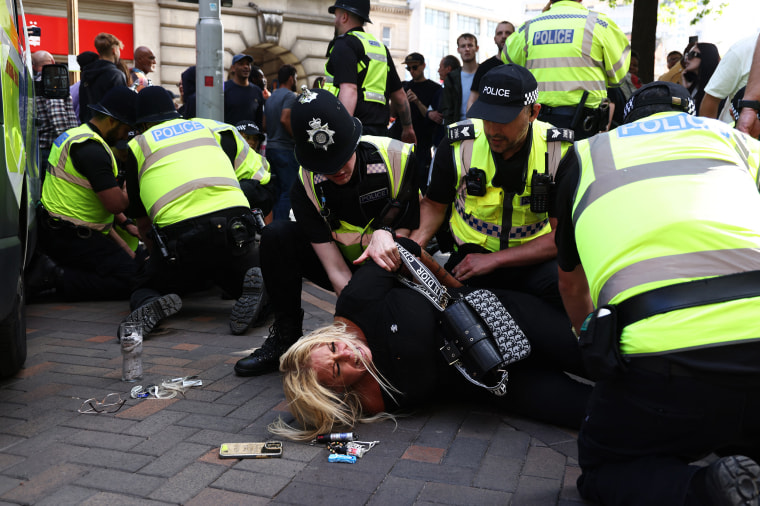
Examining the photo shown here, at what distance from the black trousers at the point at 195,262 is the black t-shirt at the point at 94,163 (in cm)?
71

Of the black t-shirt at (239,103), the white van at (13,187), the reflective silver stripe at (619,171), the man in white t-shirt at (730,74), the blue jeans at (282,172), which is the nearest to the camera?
the reflective silver stripe at (619,171)

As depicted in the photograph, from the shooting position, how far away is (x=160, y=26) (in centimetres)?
1794

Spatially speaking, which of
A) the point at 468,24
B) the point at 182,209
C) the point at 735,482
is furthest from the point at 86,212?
the point at 468,24

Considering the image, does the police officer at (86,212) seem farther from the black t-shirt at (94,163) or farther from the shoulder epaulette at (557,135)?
the shoulder epaulette at (557,135)

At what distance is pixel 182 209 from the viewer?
4.64 metres

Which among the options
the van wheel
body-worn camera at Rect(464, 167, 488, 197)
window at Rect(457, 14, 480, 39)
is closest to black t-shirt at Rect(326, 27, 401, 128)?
body-worn camera at Rect(464, 167, 488, 197)

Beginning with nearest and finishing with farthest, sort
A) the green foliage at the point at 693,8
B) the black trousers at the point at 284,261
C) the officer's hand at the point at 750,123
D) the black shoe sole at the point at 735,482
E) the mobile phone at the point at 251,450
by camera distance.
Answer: the black shoe sole at the point at 735,482 < the mobile phone at the point at 251,450 < the black trousers at the point at 284,261 < the officer's hand at the point at 750,123 < the green foliage at the point at 693,8

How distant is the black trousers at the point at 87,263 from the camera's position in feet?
18.1

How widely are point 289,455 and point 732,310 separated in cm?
168

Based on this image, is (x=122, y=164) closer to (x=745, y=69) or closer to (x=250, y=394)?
(x=250, y=394)

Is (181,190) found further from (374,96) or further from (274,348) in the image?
(374,96)

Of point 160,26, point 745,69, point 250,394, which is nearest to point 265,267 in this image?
point 250,394

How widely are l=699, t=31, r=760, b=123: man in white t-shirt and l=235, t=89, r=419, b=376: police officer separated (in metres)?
2.16

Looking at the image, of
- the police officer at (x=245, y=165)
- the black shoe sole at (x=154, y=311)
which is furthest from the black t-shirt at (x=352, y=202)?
the police officer at (x=245, y=165)
